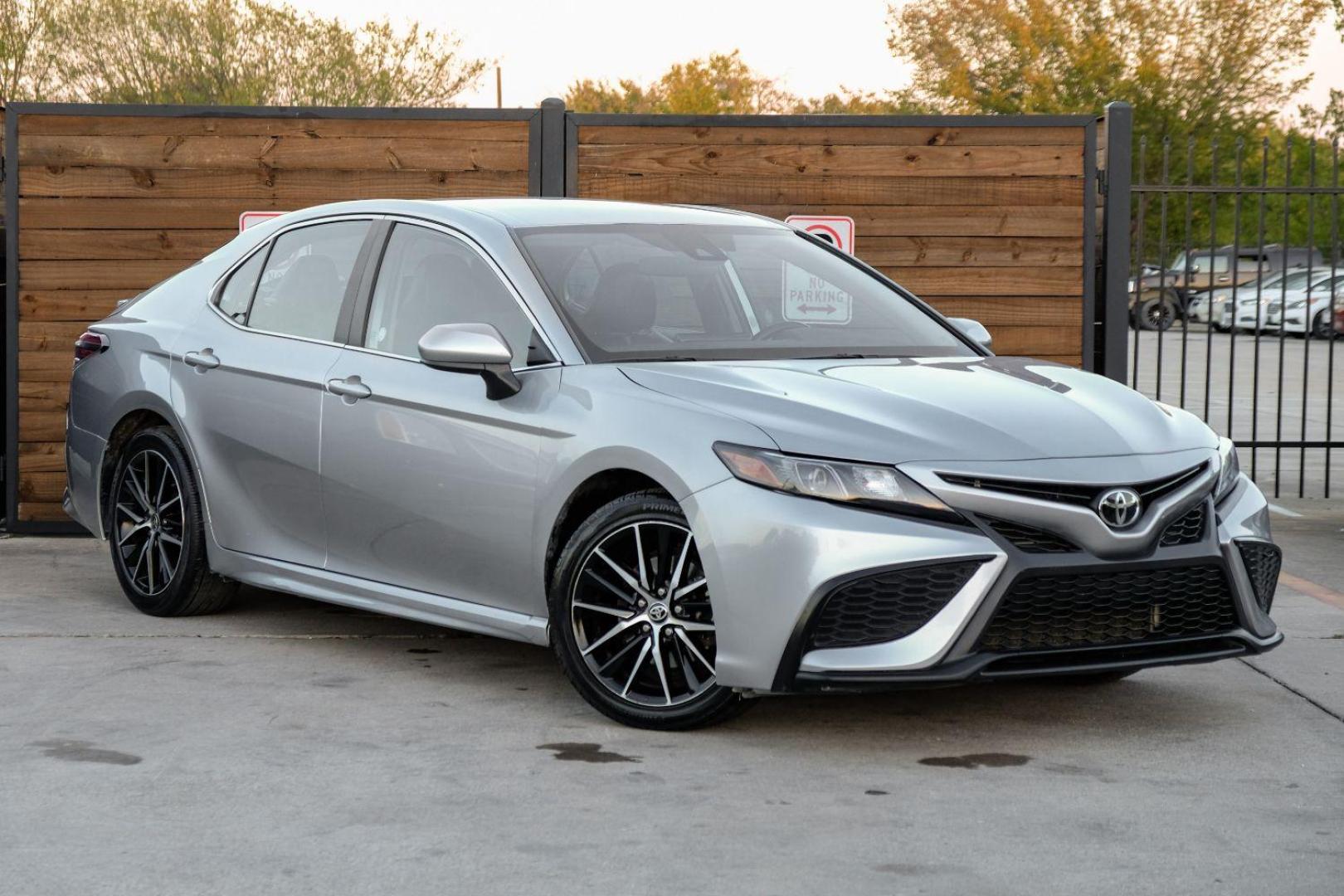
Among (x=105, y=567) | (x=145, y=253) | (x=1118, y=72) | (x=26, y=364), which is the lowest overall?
(x=105, y=567)

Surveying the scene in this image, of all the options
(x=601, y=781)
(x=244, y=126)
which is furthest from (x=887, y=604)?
(x=244, y=126)

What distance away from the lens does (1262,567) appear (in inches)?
209

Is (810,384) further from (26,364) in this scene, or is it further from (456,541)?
(26,364)

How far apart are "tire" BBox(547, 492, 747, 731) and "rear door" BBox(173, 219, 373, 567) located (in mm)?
1315

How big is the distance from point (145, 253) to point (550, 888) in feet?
20.6

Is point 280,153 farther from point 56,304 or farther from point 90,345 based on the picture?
point 90,345

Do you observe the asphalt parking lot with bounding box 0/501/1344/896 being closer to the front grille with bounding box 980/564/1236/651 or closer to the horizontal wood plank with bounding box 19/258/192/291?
the front grille with bounding box 980/564/1236/651

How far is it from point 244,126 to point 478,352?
4.43 metres

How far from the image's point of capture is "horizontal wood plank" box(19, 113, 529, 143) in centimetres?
930

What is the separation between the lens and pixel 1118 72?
4406 centimetres

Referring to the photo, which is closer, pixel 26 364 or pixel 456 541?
pixel 456 541

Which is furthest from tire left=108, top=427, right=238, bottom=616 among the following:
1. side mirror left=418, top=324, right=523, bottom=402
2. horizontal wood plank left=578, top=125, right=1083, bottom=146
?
horizontal wood plank left=578, top=125, right=1083, bottom=146

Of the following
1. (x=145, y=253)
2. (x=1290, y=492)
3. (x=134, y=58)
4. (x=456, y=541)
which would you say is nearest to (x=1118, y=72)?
(x=134, y=58)

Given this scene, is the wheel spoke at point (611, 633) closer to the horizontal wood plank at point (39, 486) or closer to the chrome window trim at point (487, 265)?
the chrome window trim at point (487, 265)
